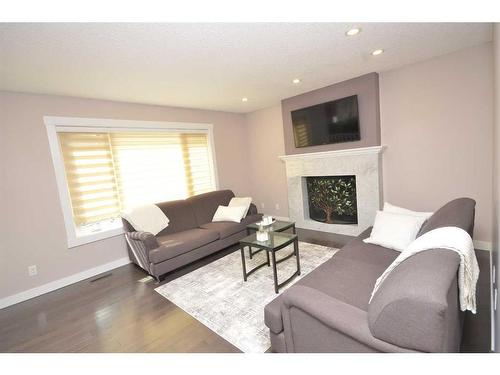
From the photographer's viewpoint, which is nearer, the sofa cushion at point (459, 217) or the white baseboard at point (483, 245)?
the sofa cushion at point (459, 217)

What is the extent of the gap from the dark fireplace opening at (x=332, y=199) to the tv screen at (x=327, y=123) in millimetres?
690

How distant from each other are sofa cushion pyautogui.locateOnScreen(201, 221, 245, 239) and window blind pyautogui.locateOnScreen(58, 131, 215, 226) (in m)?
0.96

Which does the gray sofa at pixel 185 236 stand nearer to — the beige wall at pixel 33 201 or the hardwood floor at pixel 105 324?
the hardwood floor at pixel 105 324

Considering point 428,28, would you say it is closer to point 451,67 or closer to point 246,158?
point 451,67

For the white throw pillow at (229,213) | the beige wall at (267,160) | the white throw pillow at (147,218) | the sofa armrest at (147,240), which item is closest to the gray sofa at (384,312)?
the sofa armrest at (147,240)

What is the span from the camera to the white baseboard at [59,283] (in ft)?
8.73

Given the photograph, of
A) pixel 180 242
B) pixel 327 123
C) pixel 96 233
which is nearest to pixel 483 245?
pixel 327 123

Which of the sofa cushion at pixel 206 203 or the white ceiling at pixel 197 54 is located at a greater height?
the white ceiling at pixel 197 54

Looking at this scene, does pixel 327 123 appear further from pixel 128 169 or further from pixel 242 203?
pixel 128 169

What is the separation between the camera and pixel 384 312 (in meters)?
0.96

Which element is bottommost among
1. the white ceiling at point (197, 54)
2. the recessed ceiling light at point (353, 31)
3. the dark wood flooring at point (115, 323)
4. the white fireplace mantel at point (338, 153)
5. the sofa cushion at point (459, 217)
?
the dark wood flooring at point (115, 323)

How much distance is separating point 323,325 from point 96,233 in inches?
130

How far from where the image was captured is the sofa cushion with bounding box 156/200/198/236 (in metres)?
3.56

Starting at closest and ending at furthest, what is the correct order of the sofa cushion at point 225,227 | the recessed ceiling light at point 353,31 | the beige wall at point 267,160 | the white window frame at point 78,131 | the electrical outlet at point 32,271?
the recessed ceiling light at point 353,31, the electrical outlet at point 32,271, the white window frame at point 78,131, the sofa cushion at point 225,227, the beige wall at point 267,160
